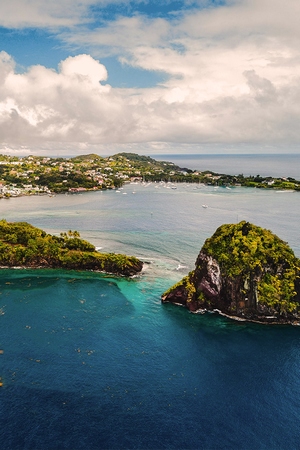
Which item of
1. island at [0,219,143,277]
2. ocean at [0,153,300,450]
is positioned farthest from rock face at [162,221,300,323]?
island at [0,219,143,277]

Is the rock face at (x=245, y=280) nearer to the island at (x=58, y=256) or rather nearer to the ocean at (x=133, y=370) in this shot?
the ocean at (x=133, y=370)

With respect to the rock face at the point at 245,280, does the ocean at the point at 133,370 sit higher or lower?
lower

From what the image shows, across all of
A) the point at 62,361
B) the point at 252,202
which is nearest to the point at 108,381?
the point at 62,361

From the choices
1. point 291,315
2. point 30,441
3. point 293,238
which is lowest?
point 30,441

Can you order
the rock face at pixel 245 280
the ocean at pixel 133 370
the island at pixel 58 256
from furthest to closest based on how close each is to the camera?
the island at pixel 58 256 → the rock face at pixel 245 280 → the ocean at pixel 133 370

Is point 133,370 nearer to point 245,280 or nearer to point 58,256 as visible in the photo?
point 245,280

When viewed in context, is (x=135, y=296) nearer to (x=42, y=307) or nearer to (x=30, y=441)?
(x=42, y=307)

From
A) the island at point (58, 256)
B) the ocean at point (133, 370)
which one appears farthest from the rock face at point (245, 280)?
the island at point (58, 256)
